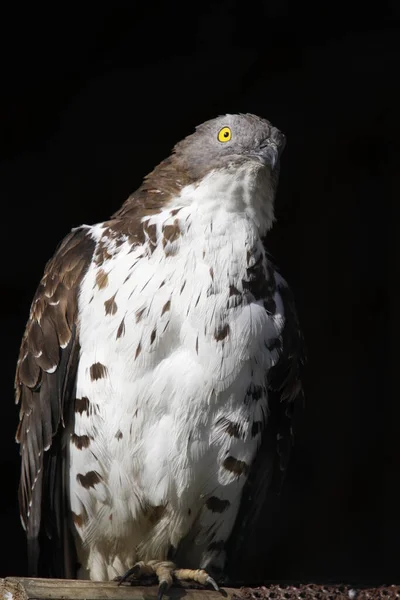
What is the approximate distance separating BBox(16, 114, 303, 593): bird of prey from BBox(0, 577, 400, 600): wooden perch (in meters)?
0.27

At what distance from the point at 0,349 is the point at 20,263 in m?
0.56

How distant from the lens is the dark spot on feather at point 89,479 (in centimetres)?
459

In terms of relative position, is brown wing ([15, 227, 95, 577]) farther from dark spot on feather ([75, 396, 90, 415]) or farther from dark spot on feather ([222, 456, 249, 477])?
dark spot on feather ([222, 456, 249, 477])

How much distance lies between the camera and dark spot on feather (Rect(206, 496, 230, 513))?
462cm

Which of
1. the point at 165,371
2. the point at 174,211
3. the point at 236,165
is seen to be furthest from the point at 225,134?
the point at 165,371

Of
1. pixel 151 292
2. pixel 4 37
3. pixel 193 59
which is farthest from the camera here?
pixel 193 59

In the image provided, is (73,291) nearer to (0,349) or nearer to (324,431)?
(0,349)

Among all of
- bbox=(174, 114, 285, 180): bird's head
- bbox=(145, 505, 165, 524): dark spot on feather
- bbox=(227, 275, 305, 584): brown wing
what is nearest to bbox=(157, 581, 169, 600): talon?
bbox=(145, 505, 165, 524): dark spot on feather

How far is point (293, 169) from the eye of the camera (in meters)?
7.74

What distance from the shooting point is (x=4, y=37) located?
696cm

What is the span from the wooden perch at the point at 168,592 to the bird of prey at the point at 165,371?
0.27 m

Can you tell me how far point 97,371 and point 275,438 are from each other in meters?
0.88

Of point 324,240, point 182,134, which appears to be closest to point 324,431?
point 324,240

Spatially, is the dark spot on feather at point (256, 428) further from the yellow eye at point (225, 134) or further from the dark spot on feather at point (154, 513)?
the yellow eye at point (225, 134)
